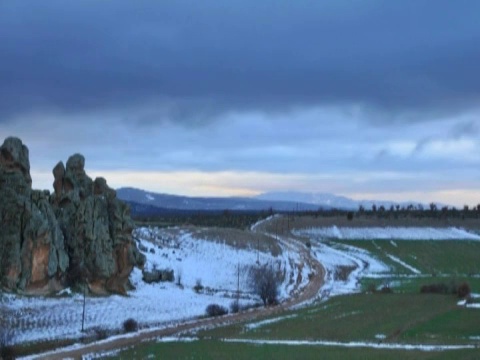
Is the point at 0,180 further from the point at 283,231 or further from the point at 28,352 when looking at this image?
the point at 283,231

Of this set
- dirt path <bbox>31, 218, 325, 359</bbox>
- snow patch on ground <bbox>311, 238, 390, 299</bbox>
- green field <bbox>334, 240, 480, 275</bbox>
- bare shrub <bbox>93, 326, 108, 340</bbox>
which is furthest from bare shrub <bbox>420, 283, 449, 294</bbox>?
bare shrub <bbox>93, 326, 108, 340</bbox>

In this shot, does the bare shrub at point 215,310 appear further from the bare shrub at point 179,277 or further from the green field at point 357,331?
the bare shrub at point 179,277

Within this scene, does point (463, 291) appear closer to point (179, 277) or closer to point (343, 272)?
point (179, 277)

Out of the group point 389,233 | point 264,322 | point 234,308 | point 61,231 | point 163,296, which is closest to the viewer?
point 264,322

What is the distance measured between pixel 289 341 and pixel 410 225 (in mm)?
131771

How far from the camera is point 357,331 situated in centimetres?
5006

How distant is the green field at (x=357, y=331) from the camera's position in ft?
128

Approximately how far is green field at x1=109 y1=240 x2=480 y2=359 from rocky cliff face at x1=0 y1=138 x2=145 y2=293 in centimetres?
1704

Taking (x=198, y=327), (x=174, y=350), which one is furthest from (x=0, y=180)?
(x=174, y=350)

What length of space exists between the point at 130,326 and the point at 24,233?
13.6 m

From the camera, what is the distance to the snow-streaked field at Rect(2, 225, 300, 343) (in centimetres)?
5294

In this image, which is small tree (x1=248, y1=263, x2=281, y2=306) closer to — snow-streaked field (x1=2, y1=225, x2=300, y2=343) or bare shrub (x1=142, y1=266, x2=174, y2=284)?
snow-streaked field (x1=2, y1=225, x2=300, y2=343)

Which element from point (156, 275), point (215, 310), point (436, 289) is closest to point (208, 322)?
point (215, 310)

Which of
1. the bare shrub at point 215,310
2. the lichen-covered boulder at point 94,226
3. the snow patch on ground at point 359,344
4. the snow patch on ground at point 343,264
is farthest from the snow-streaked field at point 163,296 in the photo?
the snow patch on ground at point 359,344
